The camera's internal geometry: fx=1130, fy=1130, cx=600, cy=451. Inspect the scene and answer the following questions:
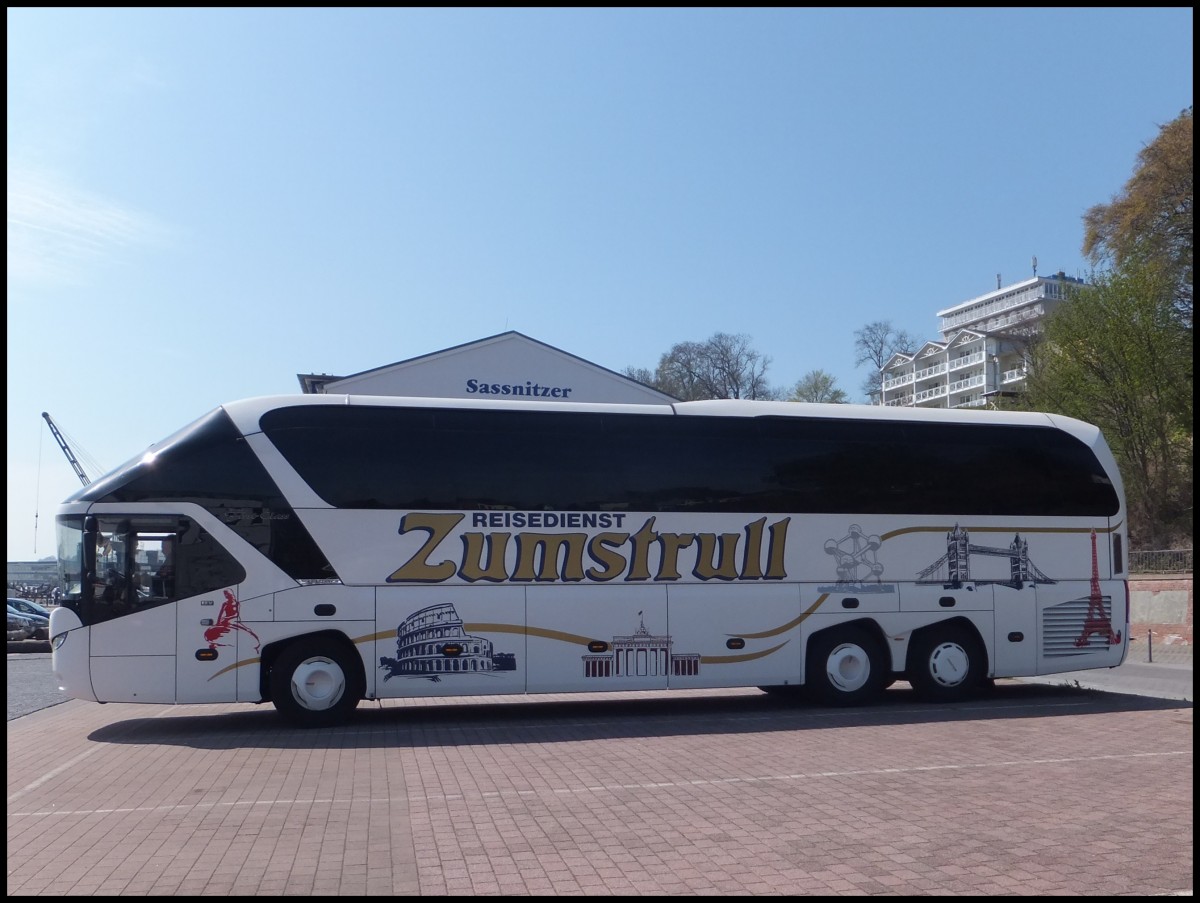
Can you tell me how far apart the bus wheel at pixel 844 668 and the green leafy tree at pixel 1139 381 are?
23566mm

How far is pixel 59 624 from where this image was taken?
1308cm

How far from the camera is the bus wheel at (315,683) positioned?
1341 cm

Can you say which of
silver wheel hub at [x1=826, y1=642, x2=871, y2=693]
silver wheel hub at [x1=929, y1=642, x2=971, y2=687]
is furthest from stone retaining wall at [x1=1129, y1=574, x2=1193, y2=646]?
silver wheel hub at [x1=826, y1=642, x2=871, y2=693]

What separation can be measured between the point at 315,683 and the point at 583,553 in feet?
11.9

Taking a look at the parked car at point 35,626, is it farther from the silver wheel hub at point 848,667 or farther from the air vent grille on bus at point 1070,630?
the air vent grille on bus at point 1070,630

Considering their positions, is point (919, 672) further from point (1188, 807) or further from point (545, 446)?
point (1188, 807)

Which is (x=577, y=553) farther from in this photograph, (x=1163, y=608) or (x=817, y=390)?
(x=817, y=390)

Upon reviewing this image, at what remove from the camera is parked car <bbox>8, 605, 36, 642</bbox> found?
1436 inches

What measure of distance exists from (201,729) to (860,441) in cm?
938

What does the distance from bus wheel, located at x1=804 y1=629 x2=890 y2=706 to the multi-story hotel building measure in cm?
8034

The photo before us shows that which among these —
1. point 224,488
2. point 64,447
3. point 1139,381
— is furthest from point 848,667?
point 64,447

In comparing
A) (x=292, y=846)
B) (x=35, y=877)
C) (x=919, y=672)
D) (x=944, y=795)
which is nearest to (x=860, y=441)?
(x=919, y=672)

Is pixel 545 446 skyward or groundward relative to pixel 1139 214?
groundward

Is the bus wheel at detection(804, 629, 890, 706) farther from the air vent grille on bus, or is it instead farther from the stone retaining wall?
the stone retaining wall
